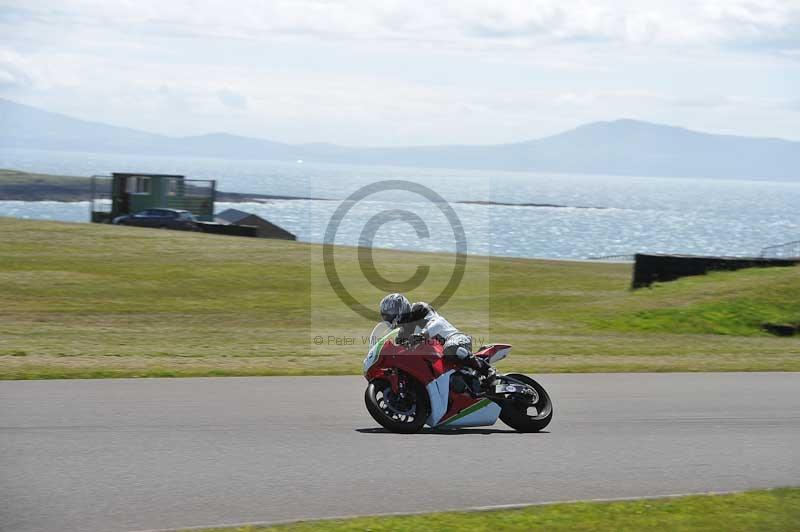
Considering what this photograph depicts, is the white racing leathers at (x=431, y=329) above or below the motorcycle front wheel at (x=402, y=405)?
above

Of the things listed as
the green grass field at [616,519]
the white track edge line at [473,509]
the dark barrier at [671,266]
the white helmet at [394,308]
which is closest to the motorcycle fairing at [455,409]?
the white helmet at [394,308]

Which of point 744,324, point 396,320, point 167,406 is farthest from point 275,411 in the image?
point 744,324

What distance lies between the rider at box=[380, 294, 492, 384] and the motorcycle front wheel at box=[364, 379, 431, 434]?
18.6 inches

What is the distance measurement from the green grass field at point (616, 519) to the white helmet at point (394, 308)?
10.5ft

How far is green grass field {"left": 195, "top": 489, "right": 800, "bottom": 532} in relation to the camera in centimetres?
753

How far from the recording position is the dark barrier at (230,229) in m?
51.1

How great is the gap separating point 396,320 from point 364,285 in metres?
23.5

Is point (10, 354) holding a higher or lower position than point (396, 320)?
lower

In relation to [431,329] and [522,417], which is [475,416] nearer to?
[522,417]

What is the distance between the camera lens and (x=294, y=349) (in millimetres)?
19500

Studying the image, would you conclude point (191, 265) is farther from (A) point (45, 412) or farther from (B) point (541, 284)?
(A) point (45, 412)

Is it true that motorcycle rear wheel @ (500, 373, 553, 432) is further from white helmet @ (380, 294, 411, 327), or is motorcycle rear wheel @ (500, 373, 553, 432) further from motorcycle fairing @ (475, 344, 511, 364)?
white helmet @ (380, 294, 411, 327)

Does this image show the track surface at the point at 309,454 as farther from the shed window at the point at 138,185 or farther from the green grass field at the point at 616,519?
the shed window at the point at 138,185

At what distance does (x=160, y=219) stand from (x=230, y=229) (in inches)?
263
